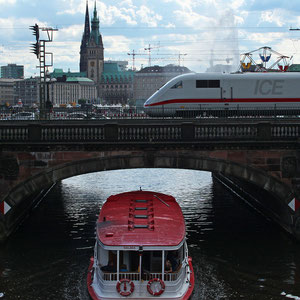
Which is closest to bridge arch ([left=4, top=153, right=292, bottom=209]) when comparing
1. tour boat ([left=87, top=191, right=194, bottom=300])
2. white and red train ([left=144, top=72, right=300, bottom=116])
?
tour boat ([left=87, top=191, right=194, bottom=300])

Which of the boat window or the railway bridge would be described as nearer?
the railway bridge

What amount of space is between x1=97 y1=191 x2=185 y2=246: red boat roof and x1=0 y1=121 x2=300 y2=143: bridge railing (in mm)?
3562

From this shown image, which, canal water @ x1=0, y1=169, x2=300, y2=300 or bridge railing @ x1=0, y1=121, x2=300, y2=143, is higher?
bridge railing @ x1=0, y1=121, x2=300, y2=143

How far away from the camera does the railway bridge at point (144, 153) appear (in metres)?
28.0

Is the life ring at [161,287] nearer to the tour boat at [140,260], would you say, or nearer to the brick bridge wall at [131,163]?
the tour boat at [140,260]

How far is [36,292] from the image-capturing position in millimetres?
22500

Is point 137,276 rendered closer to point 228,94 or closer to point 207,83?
point 207,83

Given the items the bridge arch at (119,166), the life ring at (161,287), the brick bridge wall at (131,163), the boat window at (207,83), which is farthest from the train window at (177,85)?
the life ring at (161,287)

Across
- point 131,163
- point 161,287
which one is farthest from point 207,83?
point 161,287

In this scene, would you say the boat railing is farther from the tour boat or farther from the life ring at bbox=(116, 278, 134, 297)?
the life ring at bbox=(116, 278, 134, 297)

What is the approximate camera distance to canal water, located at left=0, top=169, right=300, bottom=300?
22828 millimetres

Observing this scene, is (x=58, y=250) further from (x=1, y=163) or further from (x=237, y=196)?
(x=237, y=196)

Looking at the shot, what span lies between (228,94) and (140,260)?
28993 mm

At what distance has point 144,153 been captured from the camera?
28.2 m
